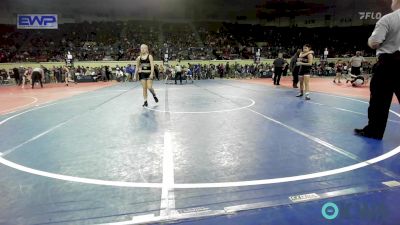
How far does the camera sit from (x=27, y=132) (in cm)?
572

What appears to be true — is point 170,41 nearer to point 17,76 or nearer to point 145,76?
point 17,76

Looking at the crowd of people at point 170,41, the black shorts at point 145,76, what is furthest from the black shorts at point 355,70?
the crowd of people at point 170,41

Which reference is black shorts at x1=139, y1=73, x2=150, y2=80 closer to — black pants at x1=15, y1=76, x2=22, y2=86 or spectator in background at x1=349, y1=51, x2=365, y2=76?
spectator in background at x1=349, y1=51, x2=365, y2=76

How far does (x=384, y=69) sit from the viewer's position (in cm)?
454

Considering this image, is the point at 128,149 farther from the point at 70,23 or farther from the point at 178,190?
the point at 70,23

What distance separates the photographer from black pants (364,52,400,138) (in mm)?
4457

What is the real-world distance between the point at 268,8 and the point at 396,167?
1394 inches

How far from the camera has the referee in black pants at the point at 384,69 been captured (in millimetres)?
4383

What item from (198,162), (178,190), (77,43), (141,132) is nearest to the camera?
(178,190)

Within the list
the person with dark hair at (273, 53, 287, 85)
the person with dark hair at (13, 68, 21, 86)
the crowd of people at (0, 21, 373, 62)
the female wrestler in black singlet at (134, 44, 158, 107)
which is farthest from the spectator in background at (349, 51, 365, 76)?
the person with dark hair at (13, 68, 21, 86)

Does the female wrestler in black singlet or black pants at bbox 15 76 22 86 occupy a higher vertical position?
the female wrestler in black singlet

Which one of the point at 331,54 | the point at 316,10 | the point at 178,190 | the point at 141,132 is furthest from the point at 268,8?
the point at 178,190

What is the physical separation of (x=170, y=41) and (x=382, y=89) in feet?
98.2

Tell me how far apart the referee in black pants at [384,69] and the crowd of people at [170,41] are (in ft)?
81.4
